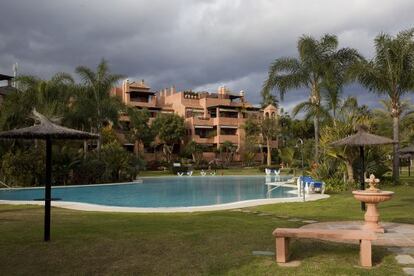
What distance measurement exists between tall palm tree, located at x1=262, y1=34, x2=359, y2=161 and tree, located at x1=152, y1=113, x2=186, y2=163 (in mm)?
27305

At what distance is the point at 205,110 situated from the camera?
59719 mm

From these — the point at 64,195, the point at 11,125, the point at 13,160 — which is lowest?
the point at 64,195

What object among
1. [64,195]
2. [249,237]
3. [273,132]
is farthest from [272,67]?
[273,132]

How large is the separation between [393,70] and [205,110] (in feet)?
129

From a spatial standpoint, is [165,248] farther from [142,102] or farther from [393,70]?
[142,102]

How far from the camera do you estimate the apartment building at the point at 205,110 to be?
55.8m

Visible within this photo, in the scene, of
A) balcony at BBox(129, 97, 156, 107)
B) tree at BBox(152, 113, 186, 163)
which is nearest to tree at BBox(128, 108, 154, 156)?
tree at BBox(152, 113, 186, 163)

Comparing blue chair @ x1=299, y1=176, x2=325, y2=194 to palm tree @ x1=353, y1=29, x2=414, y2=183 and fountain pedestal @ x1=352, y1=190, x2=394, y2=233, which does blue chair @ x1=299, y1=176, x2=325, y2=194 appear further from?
fountain pedestal @ x1=352, y1=190, x2=394, y2=233

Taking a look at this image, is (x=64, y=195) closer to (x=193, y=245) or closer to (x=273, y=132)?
(x=193, y=245)

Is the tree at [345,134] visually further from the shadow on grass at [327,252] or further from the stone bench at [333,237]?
the stone bench at [333,237]

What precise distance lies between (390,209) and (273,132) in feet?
130

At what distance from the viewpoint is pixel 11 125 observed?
26.8 metres

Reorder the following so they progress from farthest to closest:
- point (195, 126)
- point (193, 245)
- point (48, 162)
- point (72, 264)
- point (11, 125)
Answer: point (195, 126) → point (11, 125) → point (48, 162) → point (193, 245) → point (72, 264)

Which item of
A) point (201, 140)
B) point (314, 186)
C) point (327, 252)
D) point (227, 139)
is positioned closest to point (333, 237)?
point (327, 252)
